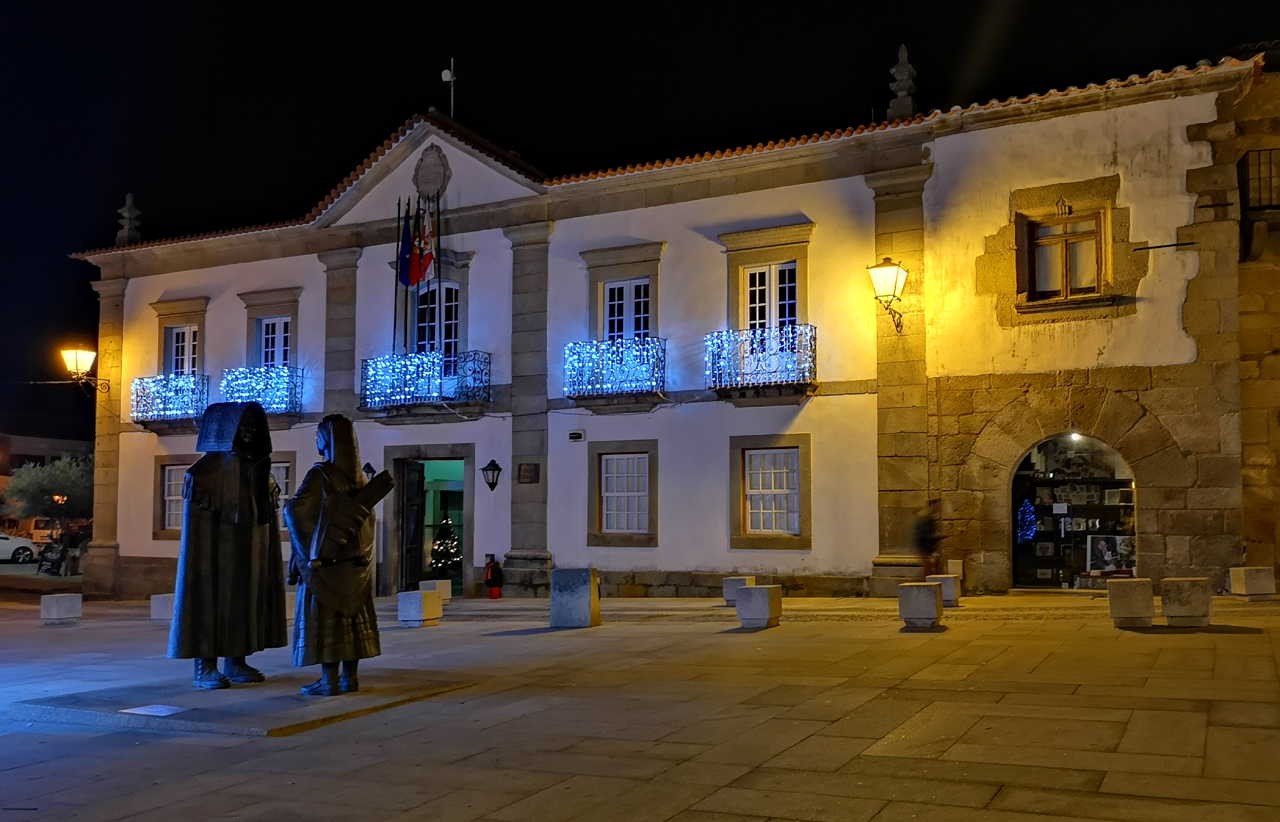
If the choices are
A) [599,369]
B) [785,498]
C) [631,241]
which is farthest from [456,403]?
[785,498]

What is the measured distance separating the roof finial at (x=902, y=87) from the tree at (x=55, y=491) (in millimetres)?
30055

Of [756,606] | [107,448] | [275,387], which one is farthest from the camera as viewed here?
[107,448]

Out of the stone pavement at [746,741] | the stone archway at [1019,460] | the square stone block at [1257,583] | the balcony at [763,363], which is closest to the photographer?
the stone pavement at [746,741]

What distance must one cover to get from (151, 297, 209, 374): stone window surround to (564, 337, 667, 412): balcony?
856 centimetres

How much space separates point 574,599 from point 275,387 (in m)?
10.2

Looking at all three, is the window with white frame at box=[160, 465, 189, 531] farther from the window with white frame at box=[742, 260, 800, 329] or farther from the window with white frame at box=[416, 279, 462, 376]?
the window with white frame at box=[742, 260, 800, 329]

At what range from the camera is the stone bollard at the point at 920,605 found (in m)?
12.2

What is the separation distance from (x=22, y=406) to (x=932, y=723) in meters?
54.5

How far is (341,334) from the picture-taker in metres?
21.4

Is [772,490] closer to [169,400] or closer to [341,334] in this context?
[341,334]

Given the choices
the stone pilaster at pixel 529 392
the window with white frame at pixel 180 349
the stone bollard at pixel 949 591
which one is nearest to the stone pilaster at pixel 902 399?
the stone bollard at pixel 949 591

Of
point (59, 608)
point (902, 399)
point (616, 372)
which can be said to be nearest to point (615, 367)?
point (616, 372)

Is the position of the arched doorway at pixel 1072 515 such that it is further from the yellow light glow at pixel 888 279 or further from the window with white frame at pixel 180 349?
the window with white frame at pixel 180 349

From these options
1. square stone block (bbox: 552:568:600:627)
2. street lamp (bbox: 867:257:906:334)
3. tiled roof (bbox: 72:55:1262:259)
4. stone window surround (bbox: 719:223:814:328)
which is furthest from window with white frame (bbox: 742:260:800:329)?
square stone block (bbox: 552:568:600:627)
